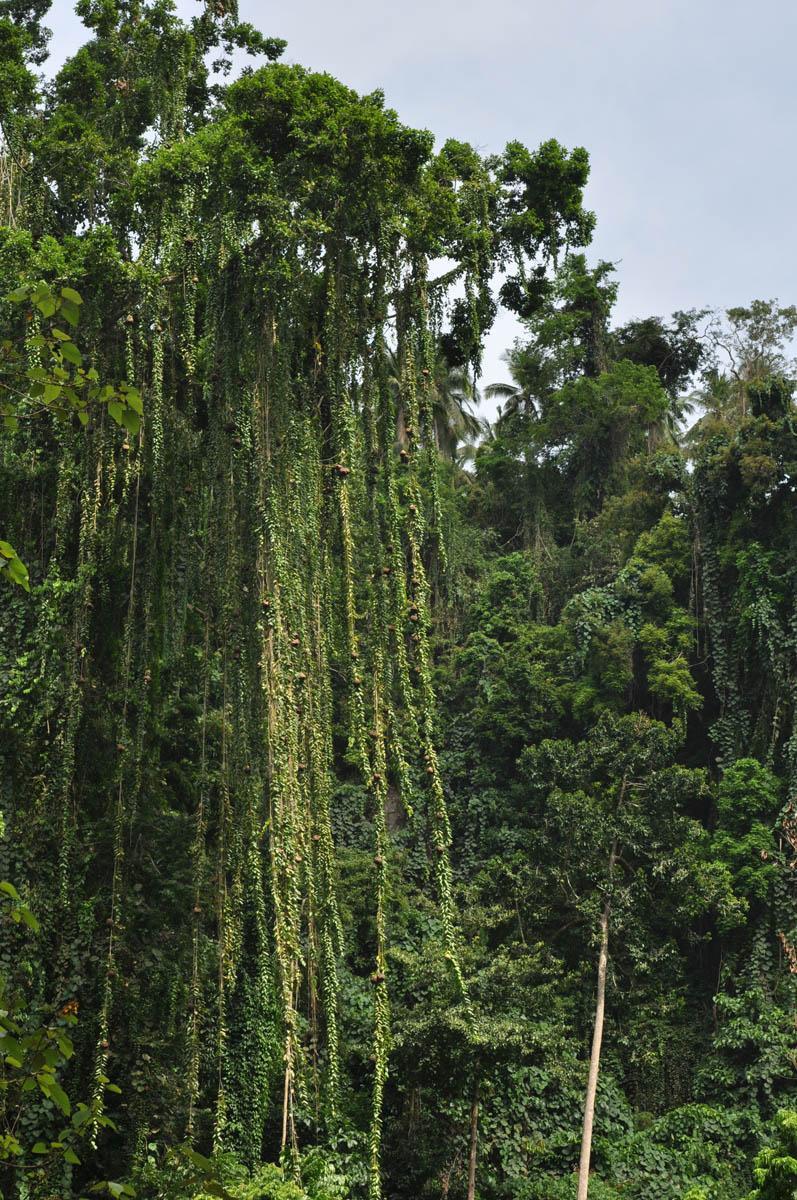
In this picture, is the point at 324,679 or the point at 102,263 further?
the point at 102,263

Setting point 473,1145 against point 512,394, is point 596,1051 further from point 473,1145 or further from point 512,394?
point 512,394

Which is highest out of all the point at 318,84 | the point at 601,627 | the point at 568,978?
the point at 318,84

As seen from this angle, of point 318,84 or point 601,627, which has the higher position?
point 318,84

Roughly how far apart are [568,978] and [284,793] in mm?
8284

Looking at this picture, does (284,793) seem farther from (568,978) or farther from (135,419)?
(568,978)

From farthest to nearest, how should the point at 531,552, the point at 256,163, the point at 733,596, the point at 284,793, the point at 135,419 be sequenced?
the point at 531,552 → the point at 733,596 → the point at 256,163 → the point at 284,793 → the point at 135,419

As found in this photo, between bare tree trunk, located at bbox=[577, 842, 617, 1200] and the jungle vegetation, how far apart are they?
0.13ft

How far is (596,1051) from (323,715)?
7615 mm

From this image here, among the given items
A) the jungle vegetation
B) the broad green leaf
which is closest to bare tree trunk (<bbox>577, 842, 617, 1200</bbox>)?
the jungle vegetation

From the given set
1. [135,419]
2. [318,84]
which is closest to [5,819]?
[318,84]

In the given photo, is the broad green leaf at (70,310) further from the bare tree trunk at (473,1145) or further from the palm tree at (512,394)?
the palm tree at (512,394)

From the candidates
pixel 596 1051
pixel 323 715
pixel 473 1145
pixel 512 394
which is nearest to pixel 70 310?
pixel 323 715

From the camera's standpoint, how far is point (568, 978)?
12508 millimetres

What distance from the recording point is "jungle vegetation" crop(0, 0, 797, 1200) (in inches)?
215
